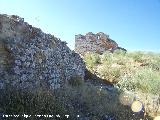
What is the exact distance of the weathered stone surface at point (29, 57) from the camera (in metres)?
10.6

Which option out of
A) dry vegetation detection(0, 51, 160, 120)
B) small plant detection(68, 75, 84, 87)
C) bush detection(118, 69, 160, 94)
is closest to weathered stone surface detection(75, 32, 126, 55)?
dry vegetation detection(0, 51, 160, 120)

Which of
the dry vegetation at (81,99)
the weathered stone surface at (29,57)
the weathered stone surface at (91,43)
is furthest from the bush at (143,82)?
the weathered stone surface at (91,43)

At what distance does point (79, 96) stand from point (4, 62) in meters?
2.97

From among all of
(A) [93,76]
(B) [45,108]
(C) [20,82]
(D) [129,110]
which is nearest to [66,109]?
(B) [45,108]

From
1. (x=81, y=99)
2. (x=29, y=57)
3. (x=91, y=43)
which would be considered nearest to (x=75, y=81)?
(x=81, y=99)

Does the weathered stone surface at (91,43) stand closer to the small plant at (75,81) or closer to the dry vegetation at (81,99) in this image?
the dry vegetation at (81,99)

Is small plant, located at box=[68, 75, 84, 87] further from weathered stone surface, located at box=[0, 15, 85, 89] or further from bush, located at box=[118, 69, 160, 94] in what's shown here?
bush, located at box=[118, 69, 160, 94]

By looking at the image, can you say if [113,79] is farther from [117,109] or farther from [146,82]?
[117,109]

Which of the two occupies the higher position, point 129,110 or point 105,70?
point 105,70

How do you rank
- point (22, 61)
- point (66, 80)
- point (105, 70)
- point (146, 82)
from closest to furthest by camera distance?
point (22, 61) < point (66, 80) < point (146, 82) < point (105, 70)

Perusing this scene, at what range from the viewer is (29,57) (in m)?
11.6

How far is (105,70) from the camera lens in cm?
2048

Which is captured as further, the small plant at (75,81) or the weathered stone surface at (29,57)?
the small plant at (75,81)

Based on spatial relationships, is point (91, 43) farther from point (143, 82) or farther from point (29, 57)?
point (29, 57)
